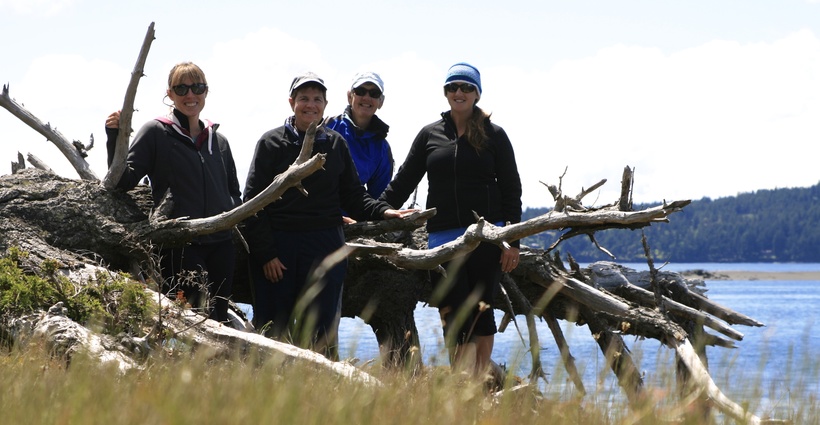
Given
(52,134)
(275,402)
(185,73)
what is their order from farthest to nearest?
(52,134), (185,73), (275,402)

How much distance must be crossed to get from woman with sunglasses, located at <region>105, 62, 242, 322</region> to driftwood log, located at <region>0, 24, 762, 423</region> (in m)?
0.15

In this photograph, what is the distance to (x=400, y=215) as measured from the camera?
6.82 meters

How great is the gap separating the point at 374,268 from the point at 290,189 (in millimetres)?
2131

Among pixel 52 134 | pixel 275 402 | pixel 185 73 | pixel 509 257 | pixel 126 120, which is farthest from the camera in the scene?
pixel 52 134

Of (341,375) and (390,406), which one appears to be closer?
(390,406)

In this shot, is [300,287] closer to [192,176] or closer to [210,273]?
[210,273]

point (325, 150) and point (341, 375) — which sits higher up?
point (325, 150)

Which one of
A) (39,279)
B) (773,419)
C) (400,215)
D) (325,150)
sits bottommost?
(773,419)

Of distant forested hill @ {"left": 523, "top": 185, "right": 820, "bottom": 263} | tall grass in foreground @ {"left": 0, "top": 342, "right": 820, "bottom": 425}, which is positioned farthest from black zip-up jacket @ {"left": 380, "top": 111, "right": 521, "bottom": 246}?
distant forested hill @ {"left": 523, "top": 185, "right": 820, "bottom": 263}

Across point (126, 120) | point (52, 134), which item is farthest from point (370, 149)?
point (52, 134)

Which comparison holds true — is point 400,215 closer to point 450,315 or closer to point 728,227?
point 450,315

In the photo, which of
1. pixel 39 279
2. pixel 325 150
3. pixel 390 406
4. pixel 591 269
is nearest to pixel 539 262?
pixel 591 269

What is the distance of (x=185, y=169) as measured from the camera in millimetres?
→ 6375

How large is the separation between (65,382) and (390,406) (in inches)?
52.7
